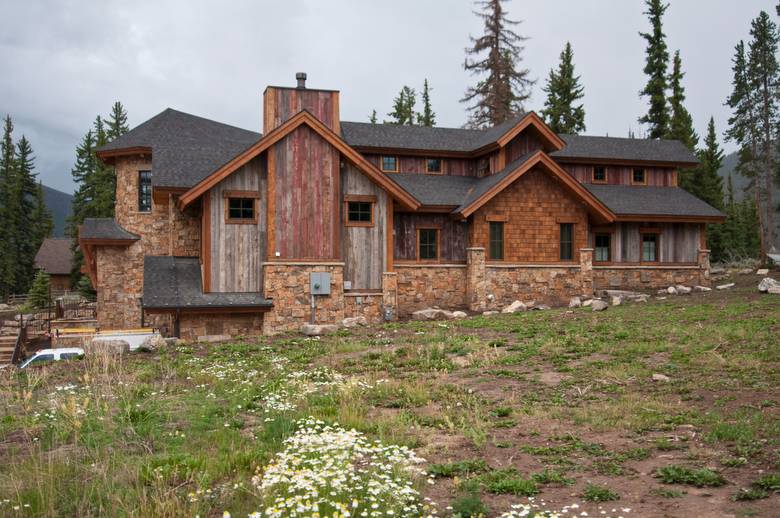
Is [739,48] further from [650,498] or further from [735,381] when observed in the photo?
[650,498]

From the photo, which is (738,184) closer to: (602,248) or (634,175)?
(634,175)

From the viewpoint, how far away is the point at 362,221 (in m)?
24.1

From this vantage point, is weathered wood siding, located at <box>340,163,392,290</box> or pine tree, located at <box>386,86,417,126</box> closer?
weathered wood siding, located at <box>340,163,392,290</box>

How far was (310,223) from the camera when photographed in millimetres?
23109

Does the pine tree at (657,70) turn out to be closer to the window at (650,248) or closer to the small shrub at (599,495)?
the window at (650,248)

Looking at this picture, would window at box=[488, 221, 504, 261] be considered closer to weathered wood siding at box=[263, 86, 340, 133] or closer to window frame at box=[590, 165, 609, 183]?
weathered wood siding at box=[263, 86, 340, 133]

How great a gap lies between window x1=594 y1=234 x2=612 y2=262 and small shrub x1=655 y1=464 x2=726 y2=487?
23434mm

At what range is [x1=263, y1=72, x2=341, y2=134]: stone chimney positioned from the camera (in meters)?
27.8

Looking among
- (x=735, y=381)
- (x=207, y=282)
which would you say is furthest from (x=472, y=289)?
(x=735, y=381)

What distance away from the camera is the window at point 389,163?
98.3 ft

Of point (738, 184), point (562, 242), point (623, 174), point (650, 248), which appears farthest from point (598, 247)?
point (738, 184)

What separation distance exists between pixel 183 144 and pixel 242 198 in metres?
7.95

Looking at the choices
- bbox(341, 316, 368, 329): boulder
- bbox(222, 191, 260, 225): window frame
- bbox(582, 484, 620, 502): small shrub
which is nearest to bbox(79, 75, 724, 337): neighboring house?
bbox(222, 191, 260, 225): window frame

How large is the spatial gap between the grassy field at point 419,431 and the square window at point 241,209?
7.97 metres
